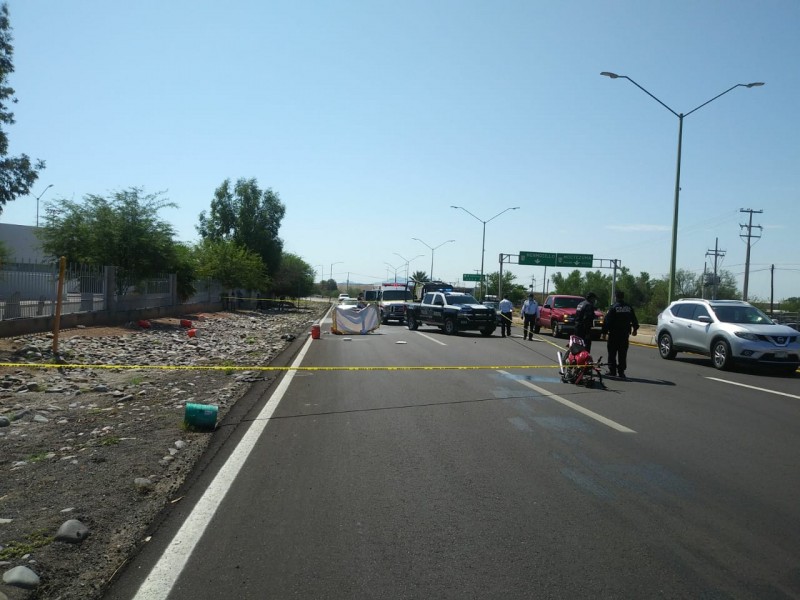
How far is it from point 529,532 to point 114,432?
215 inches

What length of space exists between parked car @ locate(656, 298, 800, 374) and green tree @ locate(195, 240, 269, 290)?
41432 millimetres

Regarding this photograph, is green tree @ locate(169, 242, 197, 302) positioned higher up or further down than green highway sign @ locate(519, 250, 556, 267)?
further down

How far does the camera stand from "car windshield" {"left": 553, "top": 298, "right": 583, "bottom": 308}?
3008 centimetres

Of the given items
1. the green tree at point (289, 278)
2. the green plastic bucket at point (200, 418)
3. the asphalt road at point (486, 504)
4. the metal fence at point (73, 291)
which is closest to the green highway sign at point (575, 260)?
the metal fence at point (73, 291)

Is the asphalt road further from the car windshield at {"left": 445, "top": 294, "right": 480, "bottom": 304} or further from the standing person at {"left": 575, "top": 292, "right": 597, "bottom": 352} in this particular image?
the car windshield at {"left": 445, "top": 294, "right": 480, "bottom": 304}

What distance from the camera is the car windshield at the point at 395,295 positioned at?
40.7m

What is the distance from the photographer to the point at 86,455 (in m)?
6.99

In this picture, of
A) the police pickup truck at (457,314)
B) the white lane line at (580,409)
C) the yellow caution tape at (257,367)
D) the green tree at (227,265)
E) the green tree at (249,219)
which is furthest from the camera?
the green tree at (249,219)

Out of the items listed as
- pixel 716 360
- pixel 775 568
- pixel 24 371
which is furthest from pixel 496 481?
pixel 716 360

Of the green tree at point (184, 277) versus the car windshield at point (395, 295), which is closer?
the green tree at point (184, 277)

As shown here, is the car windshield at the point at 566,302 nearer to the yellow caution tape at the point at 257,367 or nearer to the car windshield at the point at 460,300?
the car windshield at the point at 460,300

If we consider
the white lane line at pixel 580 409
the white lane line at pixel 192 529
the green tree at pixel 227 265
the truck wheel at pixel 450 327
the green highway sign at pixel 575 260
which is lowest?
the white lane line at pixel 192 529

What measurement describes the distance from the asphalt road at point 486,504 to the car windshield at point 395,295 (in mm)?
29847

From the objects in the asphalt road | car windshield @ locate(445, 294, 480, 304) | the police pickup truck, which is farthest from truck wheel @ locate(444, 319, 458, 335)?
the asphalt road
